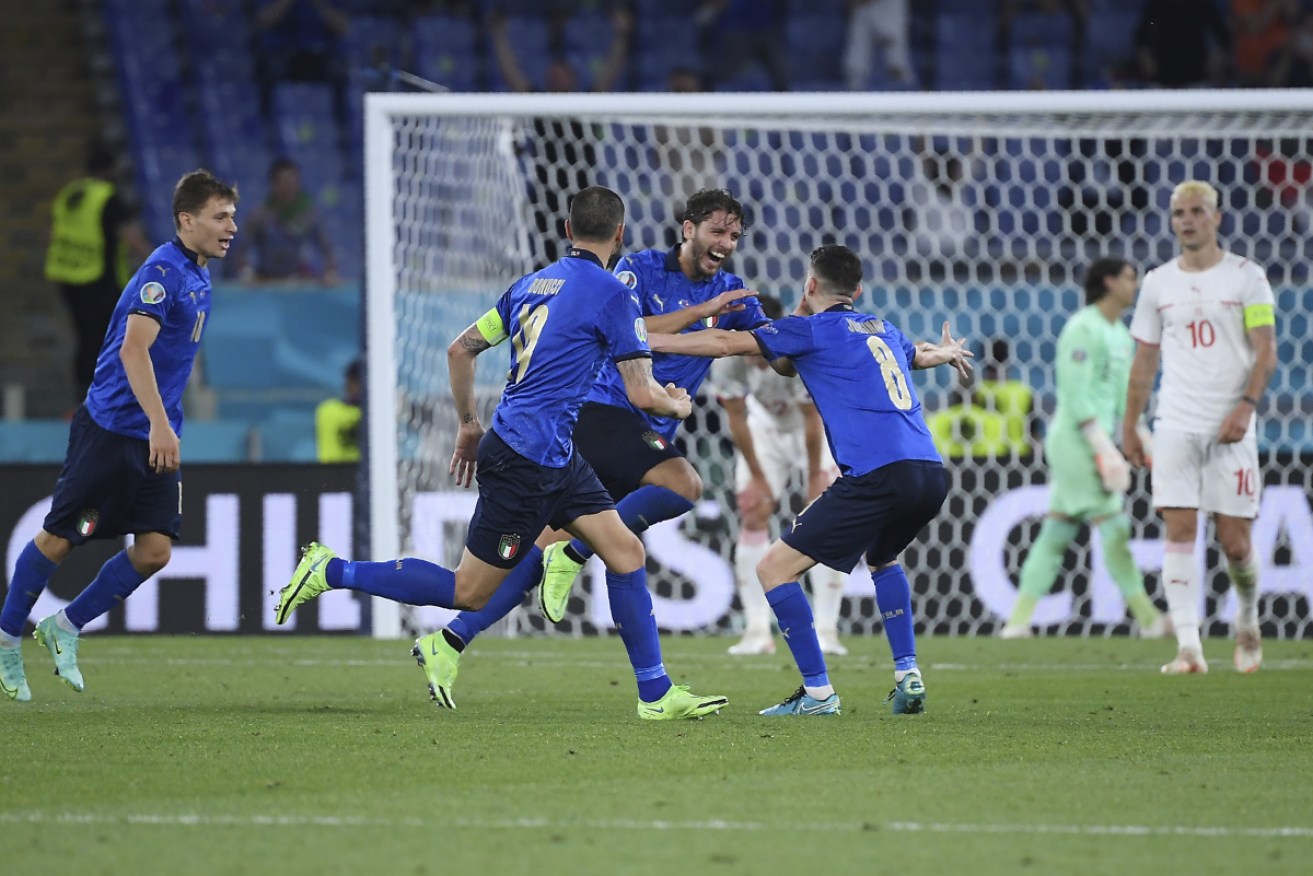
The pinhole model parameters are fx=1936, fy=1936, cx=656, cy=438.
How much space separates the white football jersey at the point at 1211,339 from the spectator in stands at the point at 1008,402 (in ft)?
10.5

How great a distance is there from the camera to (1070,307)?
13109mm

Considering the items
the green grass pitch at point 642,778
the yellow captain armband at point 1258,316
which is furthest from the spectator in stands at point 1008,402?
the green grass pitch at point 642,778

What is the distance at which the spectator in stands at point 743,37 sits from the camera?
57.4ft

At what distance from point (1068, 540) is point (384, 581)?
5344 millimetres

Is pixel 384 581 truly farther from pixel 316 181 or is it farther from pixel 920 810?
pixel 316 181

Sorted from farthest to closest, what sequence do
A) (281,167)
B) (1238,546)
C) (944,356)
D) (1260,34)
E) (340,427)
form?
(1260,34)
(281,167)
(340,427)
(1238,546)
(944,356)

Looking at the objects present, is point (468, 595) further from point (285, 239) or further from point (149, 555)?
point (285, 239)

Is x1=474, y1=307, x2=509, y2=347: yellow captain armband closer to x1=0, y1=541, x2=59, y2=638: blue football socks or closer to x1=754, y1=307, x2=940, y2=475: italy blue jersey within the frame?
x1=754, y1=307, x2=940, y2=475: italy blue jersey

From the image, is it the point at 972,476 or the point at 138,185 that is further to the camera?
the point at 138,185

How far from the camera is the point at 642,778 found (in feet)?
16.4

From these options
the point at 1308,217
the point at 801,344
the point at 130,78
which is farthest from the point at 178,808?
the point at 130,78

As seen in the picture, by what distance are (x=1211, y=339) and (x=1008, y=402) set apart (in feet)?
11.5

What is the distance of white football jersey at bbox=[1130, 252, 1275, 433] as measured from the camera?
27.8 feet

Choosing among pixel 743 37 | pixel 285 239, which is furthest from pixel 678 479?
pixel 743 37
